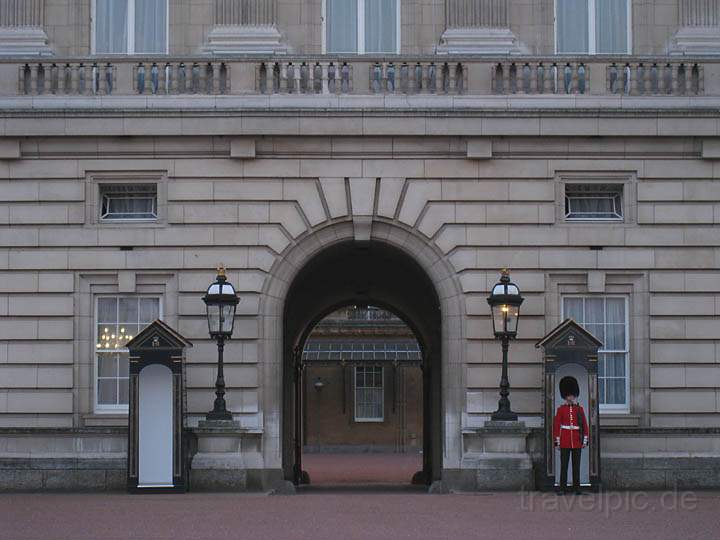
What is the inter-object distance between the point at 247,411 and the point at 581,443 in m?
4.97

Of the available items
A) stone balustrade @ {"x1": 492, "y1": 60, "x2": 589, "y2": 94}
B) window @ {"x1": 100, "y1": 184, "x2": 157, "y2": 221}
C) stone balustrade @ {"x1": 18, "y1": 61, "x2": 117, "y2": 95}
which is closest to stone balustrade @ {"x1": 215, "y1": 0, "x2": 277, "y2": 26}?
stone balustrade @ {"x1": 18, "y1": 61, "x2": 117, "y2": 95}

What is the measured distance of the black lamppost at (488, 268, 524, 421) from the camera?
24047mm

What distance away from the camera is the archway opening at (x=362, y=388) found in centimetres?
5569

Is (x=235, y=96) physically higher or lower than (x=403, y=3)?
lower

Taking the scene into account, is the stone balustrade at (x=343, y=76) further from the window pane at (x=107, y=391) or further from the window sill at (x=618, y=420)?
the window sill at (x=618, y=420)

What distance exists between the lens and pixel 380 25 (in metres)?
26.1

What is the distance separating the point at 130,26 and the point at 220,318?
17.2 feet

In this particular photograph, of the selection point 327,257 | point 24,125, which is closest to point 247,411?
point 327,257

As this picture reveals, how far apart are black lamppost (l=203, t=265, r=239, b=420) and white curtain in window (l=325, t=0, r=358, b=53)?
175 inches

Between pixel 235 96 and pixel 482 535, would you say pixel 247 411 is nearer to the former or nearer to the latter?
pixel 235 96

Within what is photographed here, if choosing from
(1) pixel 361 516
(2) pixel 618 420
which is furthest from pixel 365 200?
(1) pixel 361 516

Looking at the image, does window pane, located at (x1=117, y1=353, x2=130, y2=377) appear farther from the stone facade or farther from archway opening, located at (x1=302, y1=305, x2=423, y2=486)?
archway opening, located at (x1=302, y1=305, x2=423, y2=486)

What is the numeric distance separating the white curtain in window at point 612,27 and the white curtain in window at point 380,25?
10.6ft

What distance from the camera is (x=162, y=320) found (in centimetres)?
2500
